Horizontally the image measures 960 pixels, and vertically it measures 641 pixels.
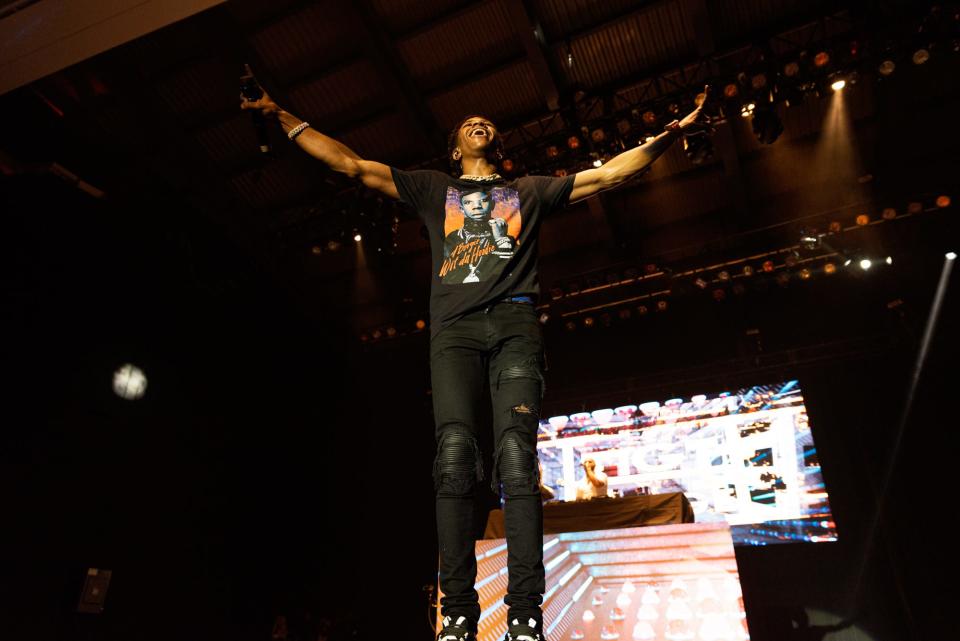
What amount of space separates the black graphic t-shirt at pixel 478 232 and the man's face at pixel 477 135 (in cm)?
20

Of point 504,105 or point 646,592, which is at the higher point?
point 504,105

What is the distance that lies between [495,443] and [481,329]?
0.36 m

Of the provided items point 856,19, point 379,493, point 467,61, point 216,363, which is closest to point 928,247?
point 856,19

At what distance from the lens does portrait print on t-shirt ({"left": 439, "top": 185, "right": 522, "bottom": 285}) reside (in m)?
2.10

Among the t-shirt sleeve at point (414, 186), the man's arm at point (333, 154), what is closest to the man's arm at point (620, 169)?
the t-shirt sleeve at point (414, 186)

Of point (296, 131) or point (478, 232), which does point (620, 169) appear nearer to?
point (478, 232)

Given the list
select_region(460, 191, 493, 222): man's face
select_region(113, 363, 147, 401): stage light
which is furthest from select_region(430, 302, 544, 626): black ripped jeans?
select_region(113, 363, 147, 401): stage light

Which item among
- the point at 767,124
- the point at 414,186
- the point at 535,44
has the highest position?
the point at 535,44

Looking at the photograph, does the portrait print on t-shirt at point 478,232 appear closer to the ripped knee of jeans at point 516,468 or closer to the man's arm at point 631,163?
the man's arm at point 631,163

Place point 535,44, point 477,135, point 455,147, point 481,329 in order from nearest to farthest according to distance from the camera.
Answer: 1. point 481,329
2. point 477,135
3. point 455,147
4. point 535,44

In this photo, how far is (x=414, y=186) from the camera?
2324 millimetres

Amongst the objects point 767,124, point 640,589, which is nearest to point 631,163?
point 640,589

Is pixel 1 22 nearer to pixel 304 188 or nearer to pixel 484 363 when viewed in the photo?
pixel 484 363

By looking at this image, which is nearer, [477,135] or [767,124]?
[477,135]
